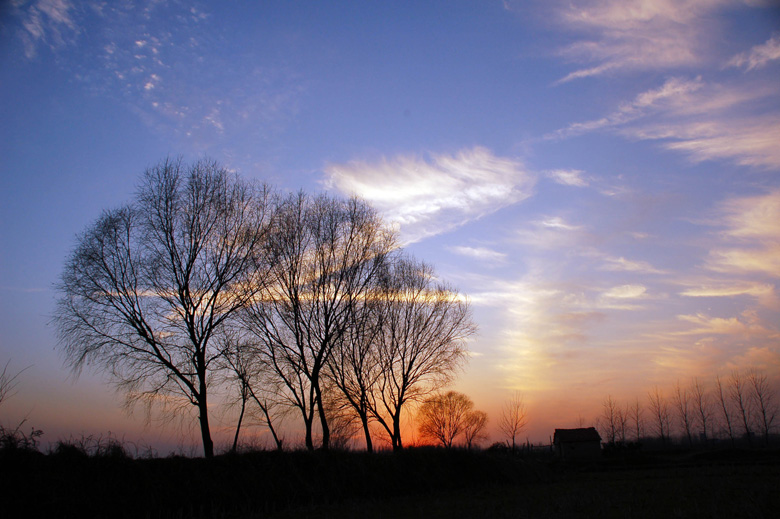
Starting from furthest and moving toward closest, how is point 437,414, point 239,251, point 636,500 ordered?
point 437,414 → point 239,251 → point 636,500

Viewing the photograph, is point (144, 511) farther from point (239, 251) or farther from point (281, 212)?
point (281, 212)

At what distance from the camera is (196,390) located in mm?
21625

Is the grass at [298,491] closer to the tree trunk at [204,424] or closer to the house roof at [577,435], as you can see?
the tree trunk at [204,424]

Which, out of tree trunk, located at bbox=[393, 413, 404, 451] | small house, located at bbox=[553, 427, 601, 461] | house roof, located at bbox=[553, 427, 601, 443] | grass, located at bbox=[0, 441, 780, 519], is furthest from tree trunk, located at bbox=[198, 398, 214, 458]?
house roof, located at bbox=[553, 427, 601, 443]

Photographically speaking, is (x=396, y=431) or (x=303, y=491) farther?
(x=396, y=431)

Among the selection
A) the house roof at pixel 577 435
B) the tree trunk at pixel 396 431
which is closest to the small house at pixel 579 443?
the house roof at pixel 577 435

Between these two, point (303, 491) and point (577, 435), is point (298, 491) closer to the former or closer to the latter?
point (303, 491)

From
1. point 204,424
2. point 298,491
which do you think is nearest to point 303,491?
point 298,491

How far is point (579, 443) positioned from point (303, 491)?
6269cm

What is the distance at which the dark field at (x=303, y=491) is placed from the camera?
1291 cm

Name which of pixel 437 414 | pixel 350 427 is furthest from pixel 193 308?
pixel 437 414

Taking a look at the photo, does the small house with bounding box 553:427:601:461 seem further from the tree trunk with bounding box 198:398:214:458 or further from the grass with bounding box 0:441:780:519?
the tree trunk with bounding box 198:398:214:458

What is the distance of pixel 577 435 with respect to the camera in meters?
71.8

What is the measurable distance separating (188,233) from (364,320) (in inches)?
422
